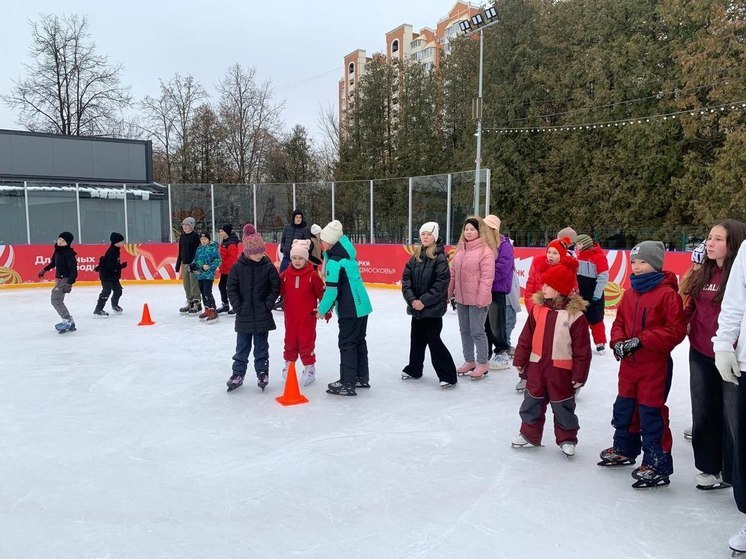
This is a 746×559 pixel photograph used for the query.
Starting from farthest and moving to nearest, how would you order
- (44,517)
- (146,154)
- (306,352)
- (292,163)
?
(292,163) → (146,154) → (306,352) → (44,517)

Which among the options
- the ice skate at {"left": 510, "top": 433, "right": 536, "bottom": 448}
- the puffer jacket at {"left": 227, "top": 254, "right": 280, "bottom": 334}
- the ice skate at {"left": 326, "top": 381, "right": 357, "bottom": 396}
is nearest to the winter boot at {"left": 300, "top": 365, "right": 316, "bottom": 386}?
the ice skate at {"left": 326, "top": 381, "right": 357, "bottom": 396}

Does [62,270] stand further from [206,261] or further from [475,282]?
[475,282]

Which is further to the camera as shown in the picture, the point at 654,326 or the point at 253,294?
the point at 253,294

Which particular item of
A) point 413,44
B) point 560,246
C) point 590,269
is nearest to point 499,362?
point 590,269

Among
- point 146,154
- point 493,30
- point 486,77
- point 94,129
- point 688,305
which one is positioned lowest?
point 688,305

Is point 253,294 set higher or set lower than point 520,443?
higher

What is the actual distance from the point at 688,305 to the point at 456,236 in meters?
11.1

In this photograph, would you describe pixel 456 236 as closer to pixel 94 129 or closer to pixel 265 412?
pixel 265 412

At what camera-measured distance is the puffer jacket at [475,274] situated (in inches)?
207

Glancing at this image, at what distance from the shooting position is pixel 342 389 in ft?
16.3

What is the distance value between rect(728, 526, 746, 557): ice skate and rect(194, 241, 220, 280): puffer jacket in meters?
7.60

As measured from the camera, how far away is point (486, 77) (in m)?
26.0

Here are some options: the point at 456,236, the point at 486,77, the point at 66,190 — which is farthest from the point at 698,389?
the point at 486,77

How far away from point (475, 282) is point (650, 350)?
2262mm
